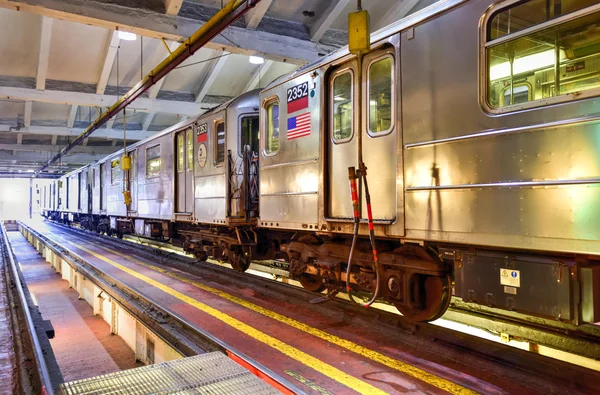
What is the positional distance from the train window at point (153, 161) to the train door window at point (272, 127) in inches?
232

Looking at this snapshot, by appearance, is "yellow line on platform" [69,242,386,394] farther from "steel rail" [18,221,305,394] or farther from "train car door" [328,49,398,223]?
"train car door" [328,49,398,223]

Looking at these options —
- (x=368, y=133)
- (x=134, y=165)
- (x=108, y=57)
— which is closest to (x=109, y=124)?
(x=134, y=165)

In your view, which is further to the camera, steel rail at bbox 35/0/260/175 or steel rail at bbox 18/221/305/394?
steel rail at bbox 35/0/260/175

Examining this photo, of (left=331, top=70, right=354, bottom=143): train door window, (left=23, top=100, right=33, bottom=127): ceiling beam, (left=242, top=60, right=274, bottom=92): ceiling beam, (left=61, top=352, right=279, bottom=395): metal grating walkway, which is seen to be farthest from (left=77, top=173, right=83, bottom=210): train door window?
(left=61, top=352, right=279, bottom=395): metal grating walkway

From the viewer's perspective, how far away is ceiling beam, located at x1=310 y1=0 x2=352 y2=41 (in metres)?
9.63

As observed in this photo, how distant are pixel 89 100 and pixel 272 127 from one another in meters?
10.2

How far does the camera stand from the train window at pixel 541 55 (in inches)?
129

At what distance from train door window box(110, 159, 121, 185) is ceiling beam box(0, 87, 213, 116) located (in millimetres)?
2339

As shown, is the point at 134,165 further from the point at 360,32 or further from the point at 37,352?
the point at 360,32

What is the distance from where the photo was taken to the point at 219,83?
1669 centimetres

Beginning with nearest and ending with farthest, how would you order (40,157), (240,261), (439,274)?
(439,274) → (240,261) → (40,157)

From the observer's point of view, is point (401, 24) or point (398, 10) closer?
point (401, 24)

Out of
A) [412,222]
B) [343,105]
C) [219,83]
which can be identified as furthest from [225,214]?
[219,83]

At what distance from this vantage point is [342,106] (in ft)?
18.0
